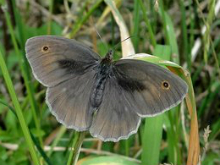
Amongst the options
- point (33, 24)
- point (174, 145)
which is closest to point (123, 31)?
point (174, 145)

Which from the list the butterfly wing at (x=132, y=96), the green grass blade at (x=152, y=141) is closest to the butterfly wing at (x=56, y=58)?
the butterfly wing at (x=132, y=96)

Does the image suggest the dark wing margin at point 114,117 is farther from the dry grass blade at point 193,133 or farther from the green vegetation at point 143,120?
the dry grass blade at point 193,133

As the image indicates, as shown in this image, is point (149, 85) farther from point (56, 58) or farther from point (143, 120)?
point (143, 120)

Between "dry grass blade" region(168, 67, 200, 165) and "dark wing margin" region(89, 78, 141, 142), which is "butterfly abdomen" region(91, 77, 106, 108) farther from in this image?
"dry grass blade" region(168, 67, 200, 165)

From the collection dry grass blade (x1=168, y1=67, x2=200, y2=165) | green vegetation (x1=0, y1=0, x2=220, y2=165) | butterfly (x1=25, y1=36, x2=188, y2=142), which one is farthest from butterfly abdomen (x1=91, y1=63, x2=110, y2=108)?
dry grass blade (x1=168, y1=67, x2=200, y2=165)

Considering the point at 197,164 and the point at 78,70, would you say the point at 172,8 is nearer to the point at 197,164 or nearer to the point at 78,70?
the point at 78,70

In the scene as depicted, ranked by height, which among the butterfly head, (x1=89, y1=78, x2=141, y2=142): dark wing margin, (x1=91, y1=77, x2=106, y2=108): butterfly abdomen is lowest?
(x1=89, y1=78, x2=141, y2=142): dark wing margin

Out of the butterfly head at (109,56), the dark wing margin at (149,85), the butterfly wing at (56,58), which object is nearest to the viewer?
the dark wing margin at (149,85)
